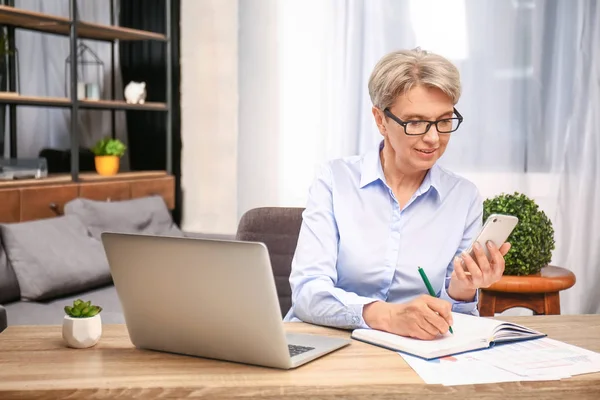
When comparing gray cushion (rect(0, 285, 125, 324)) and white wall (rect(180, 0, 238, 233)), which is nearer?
gray cushion (rect(0, 285, 125, 324))

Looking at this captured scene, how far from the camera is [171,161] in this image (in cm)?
452

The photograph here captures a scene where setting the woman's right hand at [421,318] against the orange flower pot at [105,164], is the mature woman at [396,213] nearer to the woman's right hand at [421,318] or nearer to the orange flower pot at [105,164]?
the woman's right hand at [421,318]

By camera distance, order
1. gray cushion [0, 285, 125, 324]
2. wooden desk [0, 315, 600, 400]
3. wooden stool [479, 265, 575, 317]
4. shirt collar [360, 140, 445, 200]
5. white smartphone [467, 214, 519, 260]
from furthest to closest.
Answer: gray cushion [0, 285, 125, 324] → wooden stool [479, 265, 575, 317] → shirt collar [360, 140, 445, 200] → white smartphone [467, 214, 519, 260] → wooden desk [0, 315, 600, 400]

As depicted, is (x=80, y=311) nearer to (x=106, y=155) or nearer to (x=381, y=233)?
(x=381, y=233)

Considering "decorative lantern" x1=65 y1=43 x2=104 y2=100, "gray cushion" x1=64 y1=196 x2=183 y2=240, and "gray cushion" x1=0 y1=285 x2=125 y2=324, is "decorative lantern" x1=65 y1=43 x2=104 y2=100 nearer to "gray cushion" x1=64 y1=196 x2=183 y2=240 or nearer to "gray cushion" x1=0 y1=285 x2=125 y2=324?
"gray cushion" x1=64 y1=196 x2=183 y2=240

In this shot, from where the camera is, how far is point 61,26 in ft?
12.8

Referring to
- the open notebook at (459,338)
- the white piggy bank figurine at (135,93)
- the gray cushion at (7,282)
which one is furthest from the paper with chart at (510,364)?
the white piggy bank figurine at (135,93)

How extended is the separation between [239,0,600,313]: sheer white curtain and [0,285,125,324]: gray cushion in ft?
4.68

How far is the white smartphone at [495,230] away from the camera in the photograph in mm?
1451

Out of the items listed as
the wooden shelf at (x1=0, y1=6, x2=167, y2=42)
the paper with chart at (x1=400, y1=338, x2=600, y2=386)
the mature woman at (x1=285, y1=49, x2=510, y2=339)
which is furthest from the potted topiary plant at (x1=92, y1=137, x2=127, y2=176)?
the paper with chart at (x1=400, y1=338, x2=600, y2=386)

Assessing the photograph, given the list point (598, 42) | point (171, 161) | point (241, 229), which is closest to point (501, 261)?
point (241, 229)

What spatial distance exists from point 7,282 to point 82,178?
3.48ft

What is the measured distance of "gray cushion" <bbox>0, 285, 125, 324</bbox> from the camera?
2803mm

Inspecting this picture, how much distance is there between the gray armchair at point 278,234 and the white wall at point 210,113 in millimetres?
2173
